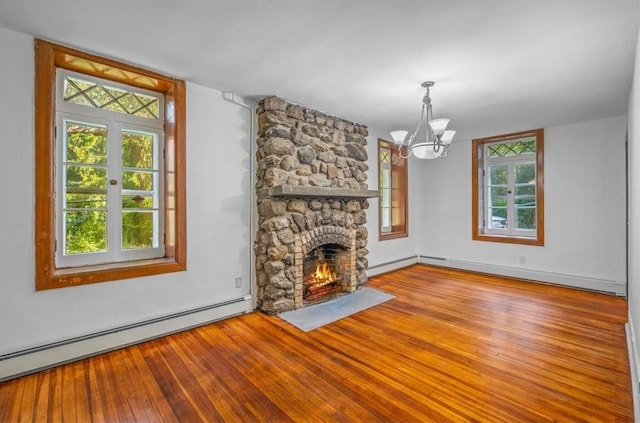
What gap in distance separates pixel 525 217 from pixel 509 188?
54cm

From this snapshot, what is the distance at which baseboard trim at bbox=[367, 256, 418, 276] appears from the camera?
4887 mm

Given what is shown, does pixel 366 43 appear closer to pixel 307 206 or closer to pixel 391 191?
pixel 307 206

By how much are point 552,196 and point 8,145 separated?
626cm

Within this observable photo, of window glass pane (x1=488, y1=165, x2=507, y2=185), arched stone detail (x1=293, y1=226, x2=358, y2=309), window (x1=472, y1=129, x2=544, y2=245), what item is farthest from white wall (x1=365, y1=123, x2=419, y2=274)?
window glass pane (x1=488, y1=165, x2=507, y2=185)

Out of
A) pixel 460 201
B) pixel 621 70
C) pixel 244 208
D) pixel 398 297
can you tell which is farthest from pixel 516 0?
pixel 460 201

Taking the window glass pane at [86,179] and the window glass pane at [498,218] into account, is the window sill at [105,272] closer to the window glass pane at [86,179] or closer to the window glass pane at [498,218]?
the window glass pane at [86,179]

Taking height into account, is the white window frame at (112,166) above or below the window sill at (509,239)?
above

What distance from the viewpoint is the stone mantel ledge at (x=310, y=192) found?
10.2 ft

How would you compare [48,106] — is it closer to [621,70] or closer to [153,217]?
[153,217]

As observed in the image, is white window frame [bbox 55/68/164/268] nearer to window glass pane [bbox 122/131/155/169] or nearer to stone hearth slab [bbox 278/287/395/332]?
window glass pane [bbox 122/131/155/169]

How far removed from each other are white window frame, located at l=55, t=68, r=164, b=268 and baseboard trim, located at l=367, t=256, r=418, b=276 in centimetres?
316

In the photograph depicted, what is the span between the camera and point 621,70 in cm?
→ 263

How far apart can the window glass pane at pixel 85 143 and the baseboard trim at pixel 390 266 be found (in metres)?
3.76

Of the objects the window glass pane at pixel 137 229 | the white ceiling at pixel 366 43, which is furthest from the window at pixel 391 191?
the window glass pane at pixel 137 229
